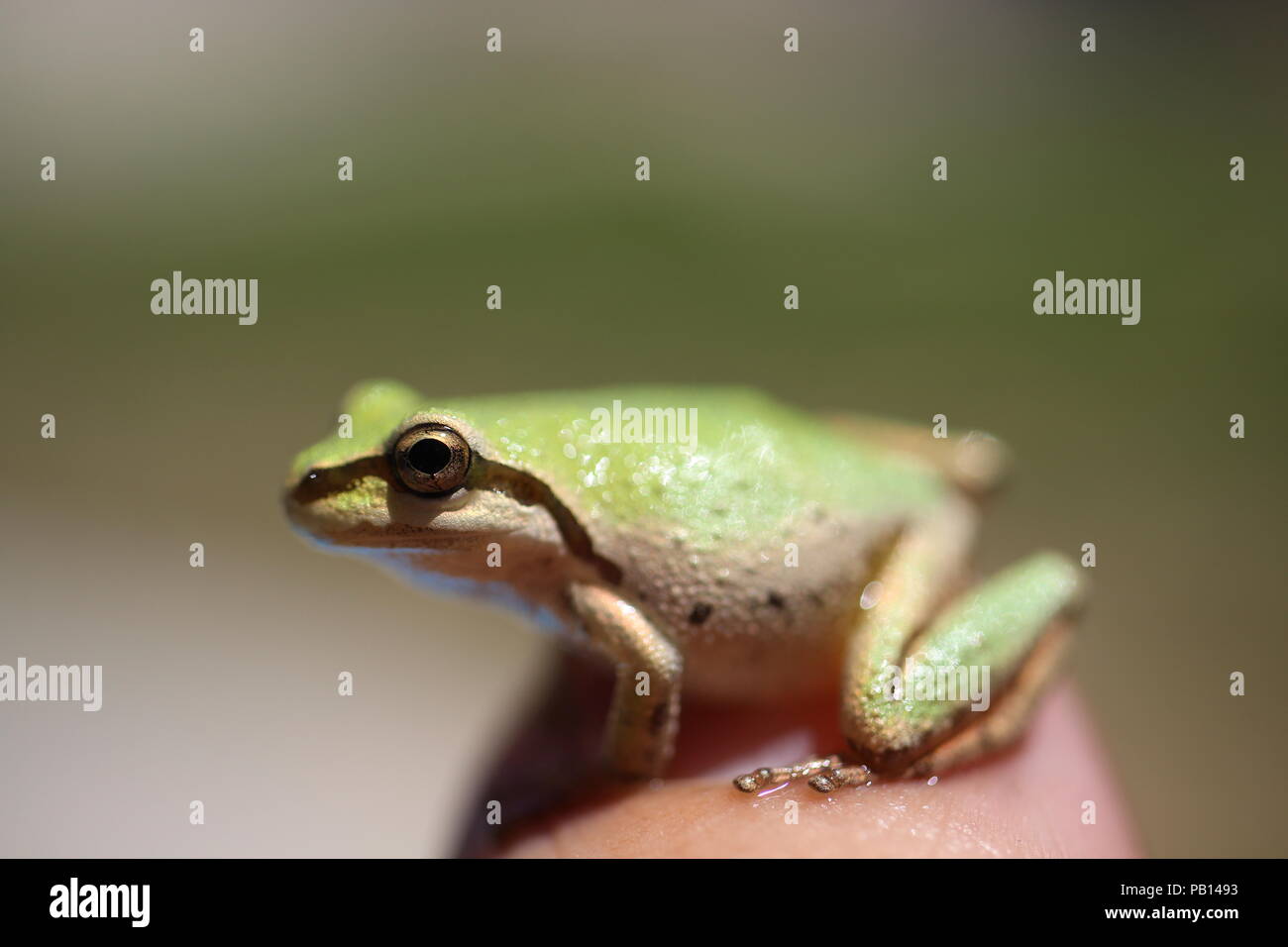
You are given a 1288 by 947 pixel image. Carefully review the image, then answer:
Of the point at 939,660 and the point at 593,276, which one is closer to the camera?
the point at 939,660

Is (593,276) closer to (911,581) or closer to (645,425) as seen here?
(645,425)

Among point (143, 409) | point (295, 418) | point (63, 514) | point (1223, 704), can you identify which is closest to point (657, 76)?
point (295, 418)

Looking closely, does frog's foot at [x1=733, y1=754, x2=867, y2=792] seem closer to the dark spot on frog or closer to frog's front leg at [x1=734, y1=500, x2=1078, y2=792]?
frog's front leg at [x1=734, y1=500, x2=1078, y2=792]

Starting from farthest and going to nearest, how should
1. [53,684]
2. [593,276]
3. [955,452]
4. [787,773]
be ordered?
1. [593,276]
2. [53,684]
3. [955,452]
4. [787,773]

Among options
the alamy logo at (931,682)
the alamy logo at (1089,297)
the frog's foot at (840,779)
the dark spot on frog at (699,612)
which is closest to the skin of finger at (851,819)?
the frog's foot at (840,779)

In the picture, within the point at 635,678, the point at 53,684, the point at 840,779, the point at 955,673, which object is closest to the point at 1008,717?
the point at 955,673
